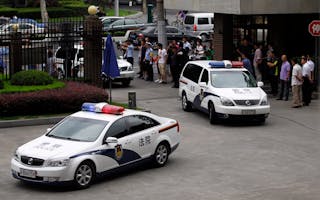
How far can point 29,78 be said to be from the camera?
75.5 feet

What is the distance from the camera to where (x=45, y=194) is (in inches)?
548

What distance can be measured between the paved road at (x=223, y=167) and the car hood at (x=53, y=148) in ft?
2.41

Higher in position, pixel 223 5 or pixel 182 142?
pixel 223 5

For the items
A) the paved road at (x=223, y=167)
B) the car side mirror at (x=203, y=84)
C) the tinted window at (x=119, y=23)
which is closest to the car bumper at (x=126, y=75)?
the paved road at (x=223, y=167)

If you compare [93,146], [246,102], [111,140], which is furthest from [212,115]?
[93,146]

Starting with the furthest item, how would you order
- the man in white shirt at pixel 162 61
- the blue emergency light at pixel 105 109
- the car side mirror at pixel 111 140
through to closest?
the man in white shirt at pixel 162 61 → the blue emergency light at pixel 105 109 → the car side mirror at pixel 111 140

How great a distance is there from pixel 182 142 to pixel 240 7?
31.2 ft

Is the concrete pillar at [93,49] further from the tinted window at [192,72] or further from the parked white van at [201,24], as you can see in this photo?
the parked white van at [201,24]

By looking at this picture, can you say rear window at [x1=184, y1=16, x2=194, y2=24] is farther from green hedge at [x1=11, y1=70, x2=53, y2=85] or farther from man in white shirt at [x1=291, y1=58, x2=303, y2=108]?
green hedge at [x1=11, y1=70, x2=53, y2=85]

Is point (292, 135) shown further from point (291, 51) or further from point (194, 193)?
point (291, 51)

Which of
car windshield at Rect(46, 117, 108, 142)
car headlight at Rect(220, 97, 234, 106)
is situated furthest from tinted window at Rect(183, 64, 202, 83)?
car windshield at Rect(46, 117, 108, 142)

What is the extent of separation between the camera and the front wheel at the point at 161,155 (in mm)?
16062

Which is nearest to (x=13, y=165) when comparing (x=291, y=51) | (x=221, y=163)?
(x=221, y=163)

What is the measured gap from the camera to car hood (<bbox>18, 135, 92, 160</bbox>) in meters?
13.9
